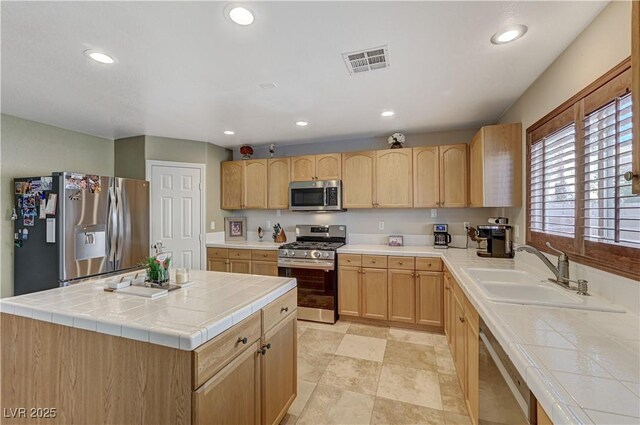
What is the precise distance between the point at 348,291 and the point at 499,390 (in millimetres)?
2243

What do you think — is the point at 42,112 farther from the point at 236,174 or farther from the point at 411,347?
the point at 411,347

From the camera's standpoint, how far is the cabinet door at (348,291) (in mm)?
3410

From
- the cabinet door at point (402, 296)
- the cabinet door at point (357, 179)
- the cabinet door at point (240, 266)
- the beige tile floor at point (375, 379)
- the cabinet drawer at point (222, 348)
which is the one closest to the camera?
the cabinet drawer at point (222, 348)

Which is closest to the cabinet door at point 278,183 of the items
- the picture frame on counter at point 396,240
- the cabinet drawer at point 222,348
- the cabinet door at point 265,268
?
the cabinet door at point 265,268

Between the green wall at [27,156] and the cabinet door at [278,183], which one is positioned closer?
the green wall at [27,156]

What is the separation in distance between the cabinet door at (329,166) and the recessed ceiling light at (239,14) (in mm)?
2402

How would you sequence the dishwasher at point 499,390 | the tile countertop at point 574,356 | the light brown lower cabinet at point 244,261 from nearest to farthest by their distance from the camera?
the tile countertop at point 574,356 → the dishwasher at point 499,390 → the light brown lower cabinet at point 244,261

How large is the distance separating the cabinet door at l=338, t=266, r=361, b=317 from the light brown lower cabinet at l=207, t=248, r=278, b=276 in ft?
3.02

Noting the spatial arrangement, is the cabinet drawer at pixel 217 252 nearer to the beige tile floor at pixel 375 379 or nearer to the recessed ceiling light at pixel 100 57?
the beige tile floor at pixel 375 379

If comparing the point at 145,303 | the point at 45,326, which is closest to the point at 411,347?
the point at 145,303

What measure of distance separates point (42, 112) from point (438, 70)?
3.88m

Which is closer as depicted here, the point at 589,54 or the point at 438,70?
the point at 589,54

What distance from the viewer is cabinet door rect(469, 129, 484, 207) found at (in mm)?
2633

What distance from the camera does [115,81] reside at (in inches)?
86.9
